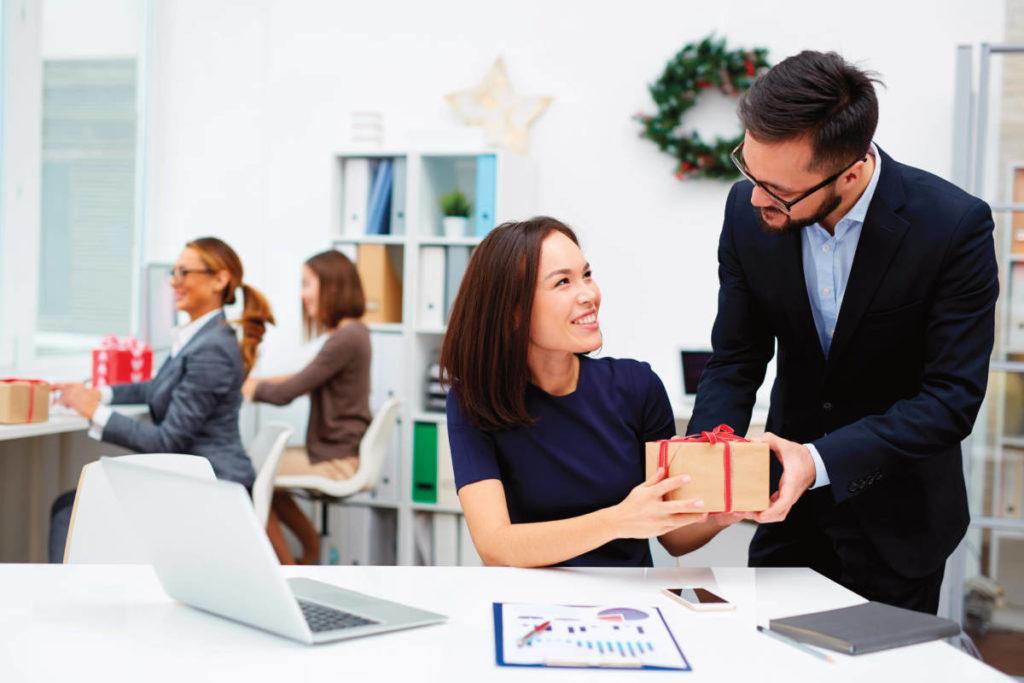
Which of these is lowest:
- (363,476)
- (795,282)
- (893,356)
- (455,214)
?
(363,476)

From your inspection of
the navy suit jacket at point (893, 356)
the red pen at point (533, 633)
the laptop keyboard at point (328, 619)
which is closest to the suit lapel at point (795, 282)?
the navy suit jacket at point (893, 356)

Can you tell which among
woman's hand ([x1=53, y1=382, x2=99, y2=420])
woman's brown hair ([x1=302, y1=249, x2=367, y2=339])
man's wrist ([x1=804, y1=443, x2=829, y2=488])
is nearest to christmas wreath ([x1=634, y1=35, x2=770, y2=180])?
woman's brown hair ([x1=302, y1=249, x2=367, y2=339])

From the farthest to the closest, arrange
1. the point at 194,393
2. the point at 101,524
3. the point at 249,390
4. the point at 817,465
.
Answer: the point at 249,390, the point at 194,393, the point at 101,524, the point at 817,465

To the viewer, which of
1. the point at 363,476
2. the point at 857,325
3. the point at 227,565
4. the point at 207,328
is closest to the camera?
the point at 227,565

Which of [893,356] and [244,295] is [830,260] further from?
[244,295]

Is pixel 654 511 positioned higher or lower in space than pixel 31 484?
higher

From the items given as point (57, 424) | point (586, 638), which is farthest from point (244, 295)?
point (586, 638)

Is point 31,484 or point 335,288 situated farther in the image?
point 335,288

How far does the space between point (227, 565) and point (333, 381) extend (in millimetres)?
2860

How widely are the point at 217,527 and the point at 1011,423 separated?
10.9 ft

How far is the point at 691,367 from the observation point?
4.09 metres

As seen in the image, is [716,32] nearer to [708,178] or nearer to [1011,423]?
[708,178]

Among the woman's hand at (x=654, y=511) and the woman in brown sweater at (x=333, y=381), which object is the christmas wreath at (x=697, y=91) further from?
the woman's hand at (x=654, y=511)

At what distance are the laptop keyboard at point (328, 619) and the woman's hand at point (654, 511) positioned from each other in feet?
1.49
